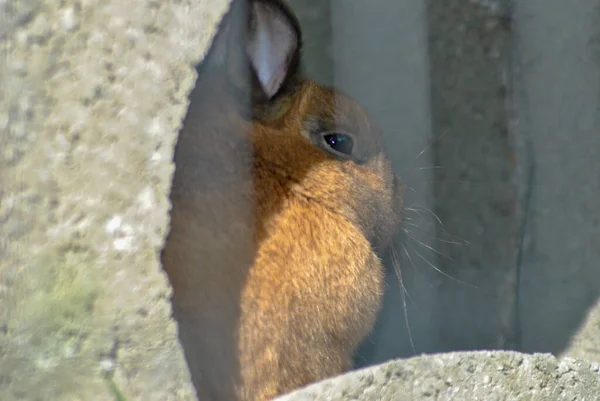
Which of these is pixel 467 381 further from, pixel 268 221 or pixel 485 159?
pixel 485 159

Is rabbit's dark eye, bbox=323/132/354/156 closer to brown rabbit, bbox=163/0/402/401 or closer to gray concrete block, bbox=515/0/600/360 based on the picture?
brown rabbit, bbox=163/0/402/401

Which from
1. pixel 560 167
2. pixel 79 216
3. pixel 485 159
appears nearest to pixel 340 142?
pixel 485 159

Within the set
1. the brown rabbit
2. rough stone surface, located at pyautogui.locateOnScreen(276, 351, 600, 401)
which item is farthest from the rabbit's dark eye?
rough stone surface, located at pyautogui.locateOnScreen(276, 351, 600, 401)

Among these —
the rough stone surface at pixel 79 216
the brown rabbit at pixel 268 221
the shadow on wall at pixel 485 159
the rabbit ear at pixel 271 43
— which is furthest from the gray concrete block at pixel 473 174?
the rough stone surface at pixel 79 216

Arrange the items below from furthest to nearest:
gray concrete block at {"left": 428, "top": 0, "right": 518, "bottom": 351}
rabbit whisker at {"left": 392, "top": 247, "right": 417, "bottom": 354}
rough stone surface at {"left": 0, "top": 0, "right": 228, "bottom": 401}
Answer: gray concrete block at {"left": 428, "top": 0, "right": 518, "bottom": 351} < rabbit whisker at {"left": 392, "top": 247, "right": 417, "bottom": 354} < rough stone surface at {"left": 0, "top": 0, "right": 228, "bottom": 401}

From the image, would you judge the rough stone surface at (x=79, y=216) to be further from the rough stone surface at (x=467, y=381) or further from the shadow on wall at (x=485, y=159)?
the shadow on wall at (x=485, y=159)

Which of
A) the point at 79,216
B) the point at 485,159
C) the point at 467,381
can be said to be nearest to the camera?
the point at 79,216
